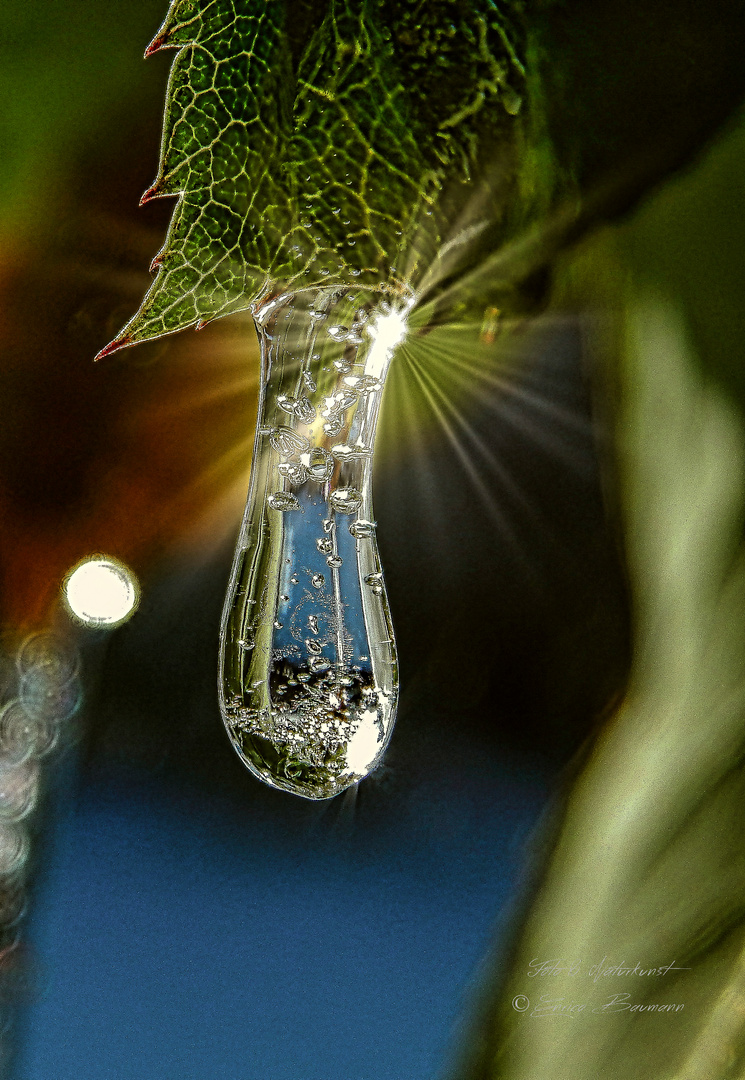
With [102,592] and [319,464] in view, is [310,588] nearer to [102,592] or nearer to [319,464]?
[319,464]

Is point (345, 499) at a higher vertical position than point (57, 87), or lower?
lower

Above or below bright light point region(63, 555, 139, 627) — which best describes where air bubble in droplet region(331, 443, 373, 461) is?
below

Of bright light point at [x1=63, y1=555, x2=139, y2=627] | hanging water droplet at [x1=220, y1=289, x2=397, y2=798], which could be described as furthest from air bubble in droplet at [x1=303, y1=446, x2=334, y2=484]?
bright light point at [x1=63, y1=555, x2=139, y2=627]

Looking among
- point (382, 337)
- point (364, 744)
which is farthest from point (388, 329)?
point (364, 744)

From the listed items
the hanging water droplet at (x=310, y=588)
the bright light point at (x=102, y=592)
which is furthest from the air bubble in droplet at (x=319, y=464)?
the bright light point at (x=102, y=592)

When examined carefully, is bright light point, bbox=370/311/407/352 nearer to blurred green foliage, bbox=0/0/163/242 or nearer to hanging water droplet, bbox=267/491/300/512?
hanging water droplet, bbox=267/491/300/512

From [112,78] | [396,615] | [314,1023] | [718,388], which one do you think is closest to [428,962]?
[314,1023]
